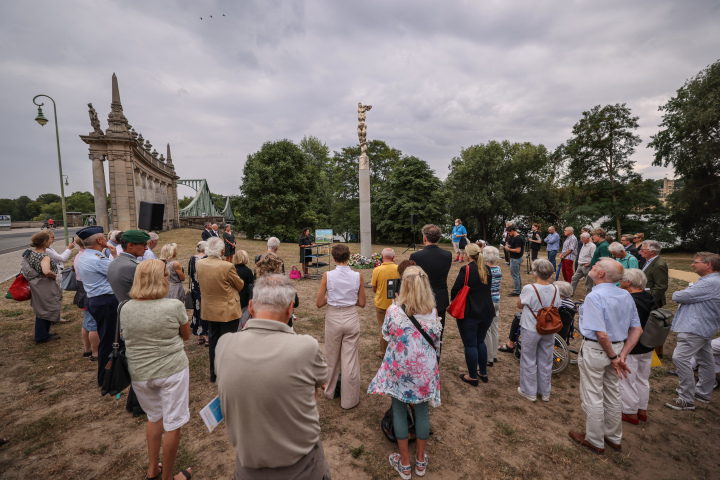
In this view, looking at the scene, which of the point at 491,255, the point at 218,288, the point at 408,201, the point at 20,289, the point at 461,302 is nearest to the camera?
the point at 218,288

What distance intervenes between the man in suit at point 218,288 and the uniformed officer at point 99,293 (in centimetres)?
135

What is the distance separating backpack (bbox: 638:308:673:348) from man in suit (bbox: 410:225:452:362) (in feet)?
7.14

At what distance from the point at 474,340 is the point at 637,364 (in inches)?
70.2

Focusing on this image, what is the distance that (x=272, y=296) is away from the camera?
1.60 metres

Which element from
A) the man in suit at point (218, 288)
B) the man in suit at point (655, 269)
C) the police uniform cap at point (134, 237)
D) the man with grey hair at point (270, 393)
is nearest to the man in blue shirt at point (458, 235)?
the man in suit at point (655, 269)

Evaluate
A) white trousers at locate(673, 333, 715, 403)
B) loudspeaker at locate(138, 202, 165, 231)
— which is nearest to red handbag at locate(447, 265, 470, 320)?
white trousers at locate(673, 333, 715, 403)

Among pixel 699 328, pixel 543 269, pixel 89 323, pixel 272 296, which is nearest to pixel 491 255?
pixel 543 269

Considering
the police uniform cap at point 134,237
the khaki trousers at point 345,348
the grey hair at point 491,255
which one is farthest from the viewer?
the grey hair at point 491,255

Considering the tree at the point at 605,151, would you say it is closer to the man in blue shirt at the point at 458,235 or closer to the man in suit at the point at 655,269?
the man in blue shirt at the point at 458,235

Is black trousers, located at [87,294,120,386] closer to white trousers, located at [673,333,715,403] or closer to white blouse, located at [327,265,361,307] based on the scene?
white blouse, located at [327,265,361,307]

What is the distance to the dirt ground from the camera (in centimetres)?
288

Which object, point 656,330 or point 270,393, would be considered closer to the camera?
point 270,393

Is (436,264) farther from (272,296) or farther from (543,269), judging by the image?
(272,296)

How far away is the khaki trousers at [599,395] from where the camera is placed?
305 centimetres
